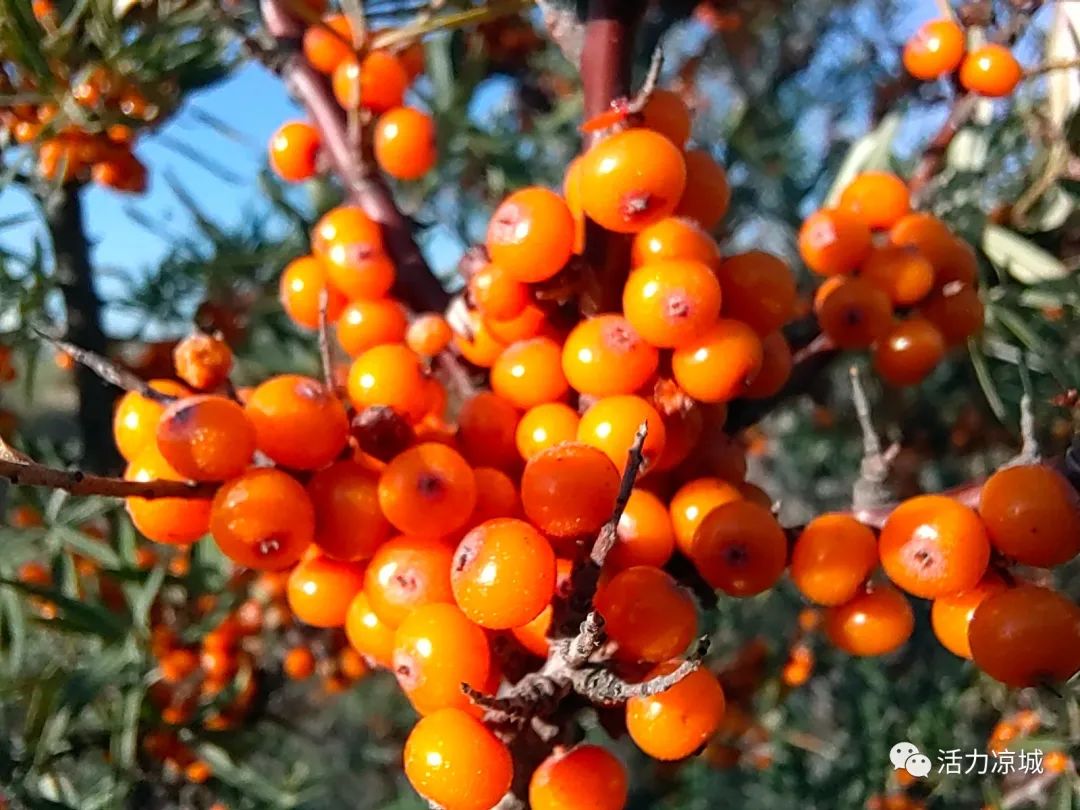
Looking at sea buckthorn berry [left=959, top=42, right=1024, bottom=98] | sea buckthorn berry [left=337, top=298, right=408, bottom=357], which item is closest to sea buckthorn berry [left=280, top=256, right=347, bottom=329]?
sea buckthorn berry [left=337, top=298, right=408, bottom=357]

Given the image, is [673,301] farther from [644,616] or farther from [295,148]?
[295,148]

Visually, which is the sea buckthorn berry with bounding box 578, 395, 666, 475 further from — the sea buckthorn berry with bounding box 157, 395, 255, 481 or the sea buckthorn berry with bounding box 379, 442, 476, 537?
the sea buckthorn berry with bounding box 157, 395, 255, 481

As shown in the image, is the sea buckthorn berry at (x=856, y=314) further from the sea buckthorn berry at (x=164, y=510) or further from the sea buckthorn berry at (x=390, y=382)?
the sea buckthorn berry at (x=164, y=510)

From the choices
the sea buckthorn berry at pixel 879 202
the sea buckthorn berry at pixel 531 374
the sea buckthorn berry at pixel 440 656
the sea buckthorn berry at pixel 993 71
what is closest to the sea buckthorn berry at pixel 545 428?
the sea buckthorn berry at pixel 531 374

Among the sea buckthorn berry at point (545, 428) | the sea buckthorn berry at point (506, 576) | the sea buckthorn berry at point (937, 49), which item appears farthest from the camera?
the sea buckthorn berry at point (937, 49)

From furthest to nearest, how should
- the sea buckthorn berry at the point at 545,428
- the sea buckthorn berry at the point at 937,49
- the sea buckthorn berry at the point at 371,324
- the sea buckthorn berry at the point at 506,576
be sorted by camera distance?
the sea buckthorn berry at the point at 937,49 < the sea buckthorn berry at the point at 371,324 < the sea buckthorn berry at the point at 545,428 < the sea buckthorn berry at the point at 506,576

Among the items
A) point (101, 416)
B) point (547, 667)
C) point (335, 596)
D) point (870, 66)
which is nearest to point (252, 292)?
point (101, 416)

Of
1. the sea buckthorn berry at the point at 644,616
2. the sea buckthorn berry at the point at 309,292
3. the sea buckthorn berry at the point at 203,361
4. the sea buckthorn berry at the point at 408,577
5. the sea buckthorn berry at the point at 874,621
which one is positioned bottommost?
the sea buckthorn berry at the point at 874,621
